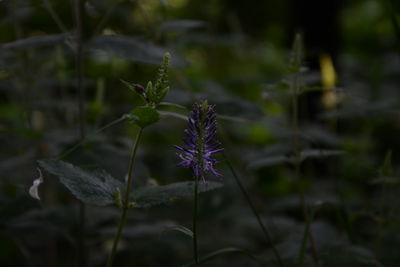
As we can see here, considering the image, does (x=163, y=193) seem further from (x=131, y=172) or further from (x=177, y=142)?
(x=177, y=142)

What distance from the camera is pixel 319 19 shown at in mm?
3348

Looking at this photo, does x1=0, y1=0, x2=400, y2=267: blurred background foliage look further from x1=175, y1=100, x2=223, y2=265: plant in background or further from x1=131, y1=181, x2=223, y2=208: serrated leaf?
x1=175, y1=100, x2=223, y2=265: plant in background

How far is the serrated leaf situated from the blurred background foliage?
0.37 ft

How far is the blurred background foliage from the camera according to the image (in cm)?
146

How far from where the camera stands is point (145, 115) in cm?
89

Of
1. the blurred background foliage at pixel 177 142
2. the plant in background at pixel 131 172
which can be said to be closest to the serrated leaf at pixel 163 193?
the plant in background at pixel 131 172

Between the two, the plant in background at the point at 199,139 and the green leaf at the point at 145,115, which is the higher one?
the green leaf at the point at 145,115

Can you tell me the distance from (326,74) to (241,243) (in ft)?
3.69

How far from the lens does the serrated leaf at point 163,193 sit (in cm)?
101

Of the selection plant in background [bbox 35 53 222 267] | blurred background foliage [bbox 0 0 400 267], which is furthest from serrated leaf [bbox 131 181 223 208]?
blurred background foliage [bbox 0 0 400 267]

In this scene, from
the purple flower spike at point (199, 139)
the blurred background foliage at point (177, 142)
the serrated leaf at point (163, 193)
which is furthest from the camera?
the blurred background foliage at point (177, 142)

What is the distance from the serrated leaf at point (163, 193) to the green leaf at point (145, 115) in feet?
0.63

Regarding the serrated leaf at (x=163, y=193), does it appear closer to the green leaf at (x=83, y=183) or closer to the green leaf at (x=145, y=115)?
the green leaf at (x=83, y=183)

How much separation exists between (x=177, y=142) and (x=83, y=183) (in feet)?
8.62
